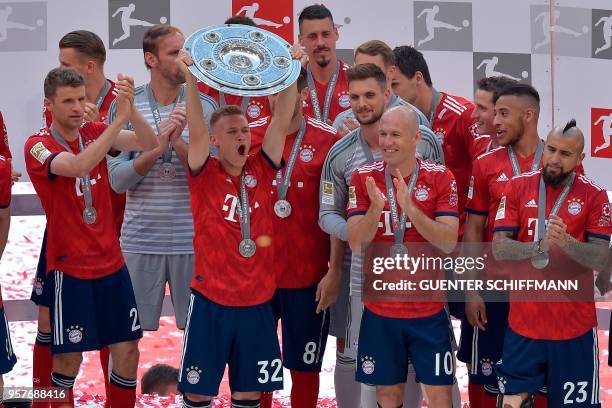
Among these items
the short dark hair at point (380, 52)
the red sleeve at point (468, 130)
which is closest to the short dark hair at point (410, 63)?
the short dark hair at point (380, 52)

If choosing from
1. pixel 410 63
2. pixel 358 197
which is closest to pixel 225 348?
pixel 358 197

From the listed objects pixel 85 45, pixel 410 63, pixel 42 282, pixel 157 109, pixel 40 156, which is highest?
pixel 85 45

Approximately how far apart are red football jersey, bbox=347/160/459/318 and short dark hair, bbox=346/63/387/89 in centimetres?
54

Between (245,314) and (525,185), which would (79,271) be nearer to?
(245,314)

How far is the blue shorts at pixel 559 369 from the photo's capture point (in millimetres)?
5148

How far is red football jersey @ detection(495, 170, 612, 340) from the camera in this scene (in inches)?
203

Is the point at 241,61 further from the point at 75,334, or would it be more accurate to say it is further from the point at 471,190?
the point at 75,334

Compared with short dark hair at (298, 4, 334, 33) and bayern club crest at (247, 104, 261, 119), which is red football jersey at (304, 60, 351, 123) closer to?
bayern club crest at (247, 104, 261, 119)

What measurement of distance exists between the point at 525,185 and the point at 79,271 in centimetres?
225

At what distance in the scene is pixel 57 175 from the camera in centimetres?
539

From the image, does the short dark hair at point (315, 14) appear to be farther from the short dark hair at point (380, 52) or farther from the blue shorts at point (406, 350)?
the blue shorts at point (406, 350)

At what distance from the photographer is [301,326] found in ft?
19.2

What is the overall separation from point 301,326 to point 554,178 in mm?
1599

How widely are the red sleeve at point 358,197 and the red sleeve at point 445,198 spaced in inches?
13.7
